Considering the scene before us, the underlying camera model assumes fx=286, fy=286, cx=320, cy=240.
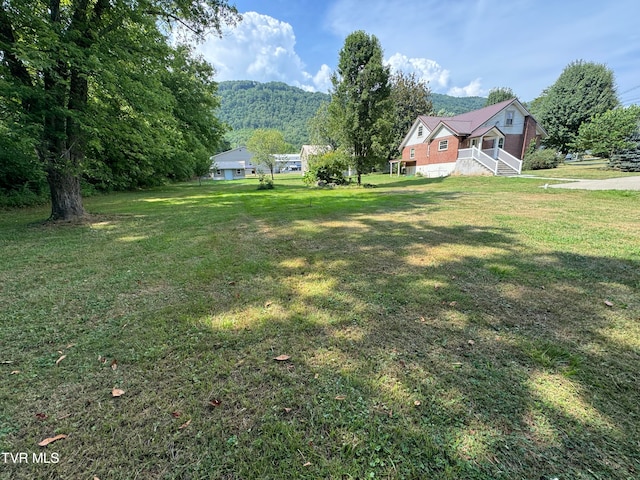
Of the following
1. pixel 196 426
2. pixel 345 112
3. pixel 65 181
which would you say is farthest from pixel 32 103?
pixel 345 112

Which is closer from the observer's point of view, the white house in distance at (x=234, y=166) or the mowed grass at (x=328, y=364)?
the mowed grass at (x=328, y=364)

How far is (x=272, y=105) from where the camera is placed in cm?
10412

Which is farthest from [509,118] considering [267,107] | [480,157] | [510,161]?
[267,107]

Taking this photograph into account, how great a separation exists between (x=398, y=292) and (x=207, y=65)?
74.9 feet

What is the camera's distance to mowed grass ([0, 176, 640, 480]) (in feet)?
4.95

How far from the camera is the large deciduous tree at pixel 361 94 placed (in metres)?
17.5

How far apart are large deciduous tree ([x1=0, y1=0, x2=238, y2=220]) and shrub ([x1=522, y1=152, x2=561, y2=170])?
86.2ft

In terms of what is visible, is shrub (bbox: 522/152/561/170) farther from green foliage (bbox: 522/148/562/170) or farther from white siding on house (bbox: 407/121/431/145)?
white siding on house (bbox: 407/121/431/145)

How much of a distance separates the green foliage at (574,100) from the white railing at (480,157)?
37.7 feet

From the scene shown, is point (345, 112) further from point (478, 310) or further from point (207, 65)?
point (478, 310)

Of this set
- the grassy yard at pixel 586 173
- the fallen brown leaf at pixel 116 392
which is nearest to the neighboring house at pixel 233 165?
the grassy yard at pixel 586 173

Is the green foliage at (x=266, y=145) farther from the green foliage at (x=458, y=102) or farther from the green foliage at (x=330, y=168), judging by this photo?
the green foliage at (x=458, y=102)

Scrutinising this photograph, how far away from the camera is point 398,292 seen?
10.9ft

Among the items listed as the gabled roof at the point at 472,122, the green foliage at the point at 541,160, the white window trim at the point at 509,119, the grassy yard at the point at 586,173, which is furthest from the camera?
the white window trim at the point at 509,119
